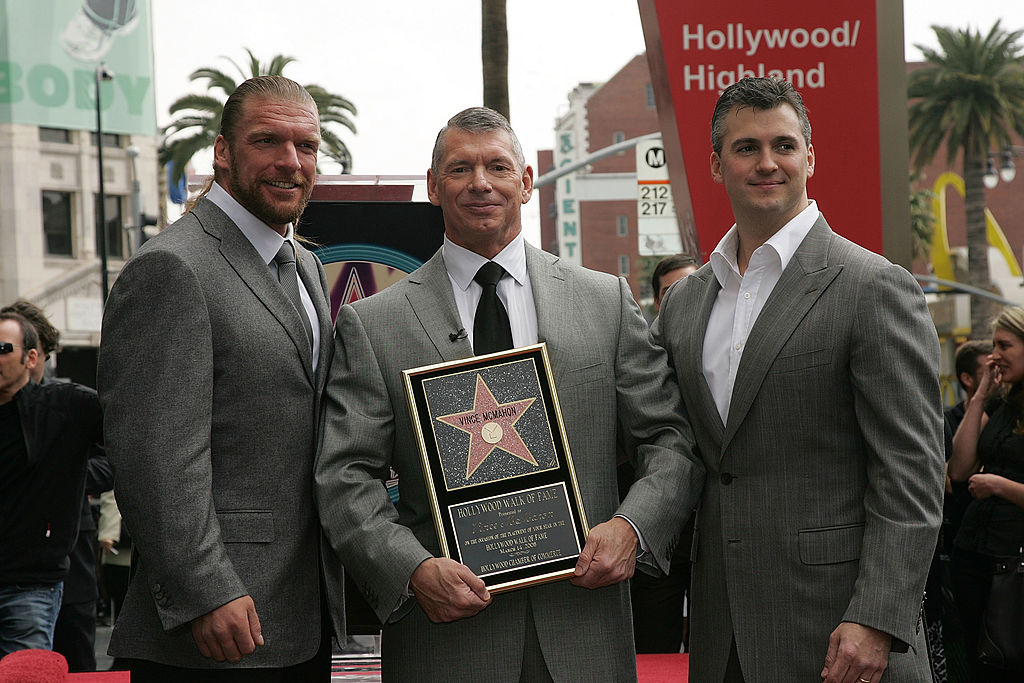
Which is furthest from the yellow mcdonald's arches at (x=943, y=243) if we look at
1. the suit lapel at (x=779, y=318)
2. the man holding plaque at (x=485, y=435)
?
the man holding plaque at (x=485, y=435)

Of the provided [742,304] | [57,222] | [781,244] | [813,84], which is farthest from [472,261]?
[57,222]

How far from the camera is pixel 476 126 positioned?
344 centimetres

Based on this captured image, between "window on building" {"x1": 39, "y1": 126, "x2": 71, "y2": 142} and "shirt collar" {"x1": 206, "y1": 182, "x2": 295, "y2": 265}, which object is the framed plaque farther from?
"window on building" {"x1": 39, "y1": 126, "x2": 71, "y2": 142}

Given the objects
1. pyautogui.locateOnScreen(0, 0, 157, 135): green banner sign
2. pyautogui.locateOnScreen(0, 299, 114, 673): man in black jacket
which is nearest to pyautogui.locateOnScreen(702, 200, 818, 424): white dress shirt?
pyautogui.locateOnScreen(0, 299, 114, 673): man in black jacket

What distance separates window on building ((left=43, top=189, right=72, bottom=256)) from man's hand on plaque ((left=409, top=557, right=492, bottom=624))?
47.6 meters

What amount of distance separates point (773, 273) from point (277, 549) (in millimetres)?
1649

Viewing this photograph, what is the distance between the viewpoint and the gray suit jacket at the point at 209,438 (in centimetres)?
306

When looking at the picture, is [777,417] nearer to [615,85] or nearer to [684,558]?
[684,558]

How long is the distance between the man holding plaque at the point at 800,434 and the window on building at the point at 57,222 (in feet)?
156

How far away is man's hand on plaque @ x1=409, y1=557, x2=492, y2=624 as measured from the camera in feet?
10.0

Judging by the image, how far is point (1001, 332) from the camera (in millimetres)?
6652

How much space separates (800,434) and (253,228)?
1.73 meters

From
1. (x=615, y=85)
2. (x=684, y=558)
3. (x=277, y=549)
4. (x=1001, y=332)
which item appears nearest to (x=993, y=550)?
(x=1001, y=332)

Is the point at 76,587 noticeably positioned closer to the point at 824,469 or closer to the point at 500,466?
the point at 500,466
